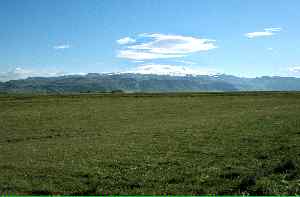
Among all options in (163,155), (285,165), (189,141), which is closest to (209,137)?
(189,141)

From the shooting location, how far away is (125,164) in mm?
21266

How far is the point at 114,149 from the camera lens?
88.1 feet

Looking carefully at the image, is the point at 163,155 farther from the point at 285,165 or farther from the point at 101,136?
the point at 101,136

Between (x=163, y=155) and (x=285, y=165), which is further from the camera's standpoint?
(x=163, y=155)

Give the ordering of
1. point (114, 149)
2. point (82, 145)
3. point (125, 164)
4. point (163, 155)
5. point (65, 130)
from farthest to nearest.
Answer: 1. point (65, 130)
2. point (82, 145)
3. point (114, 149)
4. point (163, 155)
5. point (125, 164)

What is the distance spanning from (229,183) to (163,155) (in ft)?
26.8

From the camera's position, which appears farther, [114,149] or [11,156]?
[114,149]

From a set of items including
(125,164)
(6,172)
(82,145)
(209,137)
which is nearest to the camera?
(6,172)

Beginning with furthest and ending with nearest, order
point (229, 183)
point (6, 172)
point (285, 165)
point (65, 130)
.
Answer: point (65, 130)
point (6, 172)
point (285, 165)
point (229, 183)

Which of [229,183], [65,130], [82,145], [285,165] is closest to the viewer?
[229,183]

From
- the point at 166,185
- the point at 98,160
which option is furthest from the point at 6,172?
the point at 166,185

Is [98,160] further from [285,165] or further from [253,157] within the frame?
[285,165]

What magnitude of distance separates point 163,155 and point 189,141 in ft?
21.2

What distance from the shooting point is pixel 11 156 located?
24562mm
